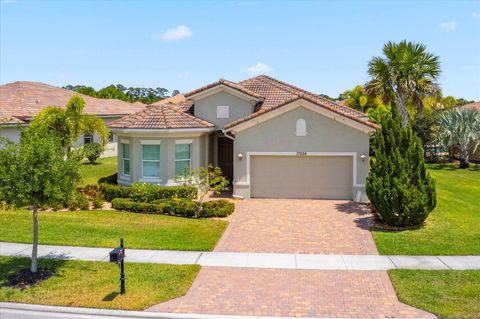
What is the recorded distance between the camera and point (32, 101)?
109 feet

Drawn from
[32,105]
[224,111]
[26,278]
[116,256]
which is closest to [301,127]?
[224,111]

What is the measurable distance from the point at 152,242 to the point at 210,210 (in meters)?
3.83

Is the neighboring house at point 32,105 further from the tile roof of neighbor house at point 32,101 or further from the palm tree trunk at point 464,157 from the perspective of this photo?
the palm tree trunk at point 464,157

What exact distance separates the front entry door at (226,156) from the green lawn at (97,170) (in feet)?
23.8

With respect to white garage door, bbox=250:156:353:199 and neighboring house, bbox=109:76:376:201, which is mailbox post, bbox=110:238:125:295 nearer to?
neighboring house, bbox=109:76:376:201

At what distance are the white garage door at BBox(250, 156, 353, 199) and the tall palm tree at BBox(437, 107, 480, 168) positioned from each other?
15.1 m

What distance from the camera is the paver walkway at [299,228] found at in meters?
14.5

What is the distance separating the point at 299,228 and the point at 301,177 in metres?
5.38

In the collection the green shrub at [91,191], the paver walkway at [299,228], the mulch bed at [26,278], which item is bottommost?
the mulch bed at [26,278]

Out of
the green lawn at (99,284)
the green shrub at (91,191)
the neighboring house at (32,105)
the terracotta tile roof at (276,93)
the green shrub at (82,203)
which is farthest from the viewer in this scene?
the neighboring house at (32,105)

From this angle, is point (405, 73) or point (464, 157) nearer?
point (405, 73)

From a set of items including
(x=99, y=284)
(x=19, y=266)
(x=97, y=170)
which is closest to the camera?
(x=99, y=284)

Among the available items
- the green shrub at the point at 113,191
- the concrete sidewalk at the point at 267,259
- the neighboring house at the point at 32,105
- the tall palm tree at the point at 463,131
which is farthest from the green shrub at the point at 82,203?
the tall palm tree at the point at 463,131

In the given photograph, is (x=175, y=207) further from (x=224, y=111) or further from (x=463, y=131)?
(x=463, y=131)
